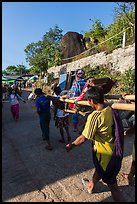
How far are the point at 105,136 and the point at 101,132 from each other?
0.26ft

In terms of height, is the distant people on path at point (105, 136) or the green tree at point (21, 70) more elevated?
the green tree at point (21, 70)

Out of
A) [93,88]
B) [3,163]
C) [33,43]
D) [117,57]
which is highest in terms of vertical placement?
[33,43]

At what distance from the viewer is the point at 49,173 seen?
3.62 m

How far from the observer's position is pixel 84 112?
11.5ft

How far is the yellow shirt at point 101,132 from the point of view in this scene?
2.37 m

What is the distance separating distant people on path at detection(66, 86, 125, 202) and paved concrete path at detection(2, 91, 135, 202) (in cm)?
56

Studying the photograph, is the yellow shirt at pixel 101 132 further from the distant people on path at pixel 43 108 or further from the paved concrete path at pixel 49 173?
the distant people on path at pixel 43 108

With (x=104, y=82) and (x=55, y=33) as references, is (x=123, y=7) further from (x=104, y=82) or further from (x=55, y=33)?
(x=55, y=33)

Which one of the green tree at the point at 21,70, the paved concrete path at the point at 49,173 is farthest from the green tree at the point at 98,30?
the green tree at the point at 21,70

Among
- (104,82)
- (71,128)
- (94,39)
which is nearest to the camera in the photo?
(104,82)

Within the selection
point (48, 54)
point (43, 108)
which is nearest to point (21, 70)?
point (48, 54)

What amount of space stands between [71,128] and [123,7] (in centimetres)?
882

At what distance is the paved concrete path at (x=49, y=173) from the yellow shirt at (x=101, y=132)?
2.52 ft

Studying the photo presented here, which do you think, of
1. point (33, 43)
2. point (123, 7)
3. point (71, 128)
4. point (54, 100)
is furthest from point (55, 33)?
point (54, 100)
